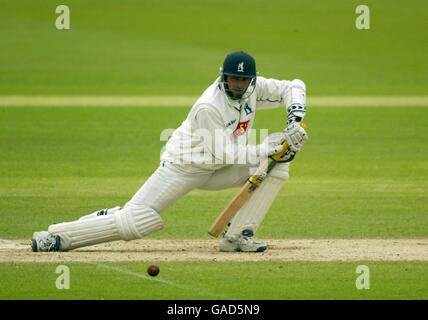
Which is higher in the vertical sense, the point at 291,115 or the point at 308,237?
the point at 291,115

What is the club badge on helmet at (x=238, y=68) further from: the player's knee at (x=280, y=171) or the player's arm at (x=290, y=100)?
the player's knee at (x=280, y=171)

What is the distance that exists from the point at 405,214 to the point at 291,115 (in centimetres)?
322

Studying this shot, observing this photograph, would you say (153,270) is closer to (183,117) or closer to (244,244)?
(244,244)

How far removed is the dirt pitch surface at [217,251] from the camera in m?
11.0

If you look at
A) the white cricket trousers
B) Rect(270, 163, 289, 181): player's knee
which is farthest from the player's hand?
the white cricket trousers

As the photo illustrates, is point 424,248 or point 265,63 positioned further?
point 265,63

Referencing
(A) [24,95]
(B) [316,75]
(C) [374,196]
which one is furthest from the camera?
(B) [316,75]

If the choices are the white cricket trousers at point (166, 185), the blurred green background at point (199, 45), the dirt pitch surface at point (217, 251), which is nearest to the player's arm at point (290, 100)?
the white cricket trousers at point (166, 185)

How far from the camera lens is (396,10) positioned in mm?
40812

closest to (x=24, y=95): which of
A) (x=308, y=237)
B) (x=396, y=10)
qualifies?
(x=396, y=10)

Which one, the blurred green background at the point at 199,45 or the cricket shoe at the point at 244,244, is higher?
the blurred green background at the point at 199,45

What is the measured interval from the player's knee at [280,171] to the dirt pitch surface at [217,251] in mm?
696

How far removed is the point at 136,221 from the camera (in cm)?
1110
